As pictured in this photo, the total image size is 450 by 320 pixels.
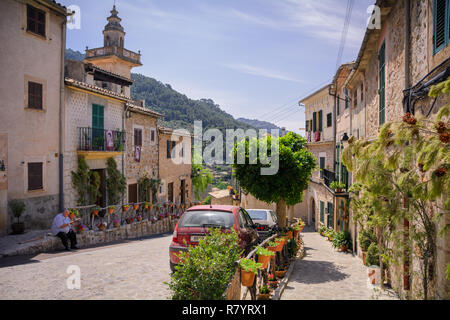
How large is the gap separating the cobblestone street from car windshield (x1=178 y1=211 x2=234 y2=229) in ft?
4.13

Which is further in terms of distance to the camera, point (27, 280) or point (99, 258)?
point (99, 258)

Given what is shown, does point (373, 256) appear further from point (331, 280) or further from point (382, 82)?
point (382, 82)

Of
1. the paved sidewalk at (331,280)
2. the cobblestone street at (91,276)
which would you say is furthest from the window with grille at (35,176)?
the paved sidewalk at (331,280)

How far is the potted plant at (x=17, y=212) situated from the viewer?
1218 cm

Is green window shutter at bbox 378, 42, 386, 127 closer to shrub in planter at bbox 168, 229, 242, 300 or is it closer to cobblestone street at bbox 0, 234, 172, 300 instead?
shrub in planter at bbox 168, 229, 242, 300

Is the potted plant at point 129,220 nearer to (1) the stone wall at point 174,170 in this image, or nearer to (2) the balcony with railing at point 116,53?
(1) the stone wall at point 174,170

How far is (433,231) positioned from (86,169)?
14.7m

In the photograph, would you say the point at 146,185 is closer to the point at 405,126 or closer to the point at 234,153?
the point at 234,153

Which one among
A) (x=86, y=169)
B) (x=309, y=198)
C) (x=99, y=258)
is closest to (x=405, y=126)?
(x=99, y=258)

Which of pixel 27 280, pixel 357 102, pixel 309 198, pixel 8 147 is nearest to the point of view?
pixel 27 280

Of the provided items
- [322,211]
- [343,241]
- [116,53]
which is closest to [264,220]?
[343,241]

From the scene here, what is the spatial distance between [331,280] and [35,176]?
38.1 ft
